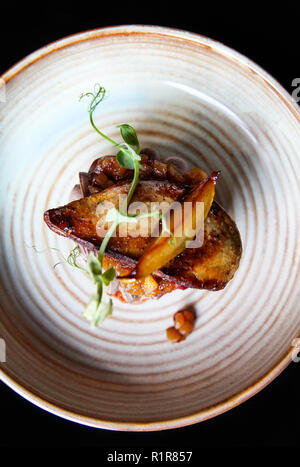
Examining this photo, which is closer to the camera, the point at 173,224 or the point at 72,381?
the point at 173,224

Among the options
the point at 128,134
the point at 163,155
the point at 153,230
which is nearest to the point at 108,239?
the point at 153,230

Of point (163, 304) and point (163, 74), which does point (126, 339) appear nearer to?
point (163, 304)

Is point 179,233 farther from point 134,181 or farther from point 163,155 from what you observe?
point 163,155

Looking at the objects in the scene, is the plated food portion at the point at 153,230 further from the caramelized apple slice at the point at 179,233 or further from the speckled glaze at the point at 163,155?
the speckled glaze at the point at 163,155

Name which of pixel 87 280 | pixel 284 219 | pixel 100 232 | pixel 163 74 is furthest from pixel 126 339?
pixel 163 74

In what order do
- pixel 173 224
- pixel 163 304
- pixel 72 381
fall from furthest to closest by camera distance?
pixel 163 304
pixel 72 381
pixel 173 224

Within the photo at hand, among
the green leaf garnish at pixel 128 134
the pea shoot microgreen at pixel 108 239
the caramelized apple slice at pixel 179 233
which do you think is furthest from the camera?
the green leaf garnish at pixel 128 134

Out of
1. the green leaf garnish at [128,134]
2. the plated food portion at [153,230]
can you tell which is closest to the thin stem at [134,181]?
the plated food portion at [153,230]

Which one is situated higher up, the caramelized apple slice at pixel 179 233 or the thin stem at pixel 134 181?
the thin stem at pixel 134 181
